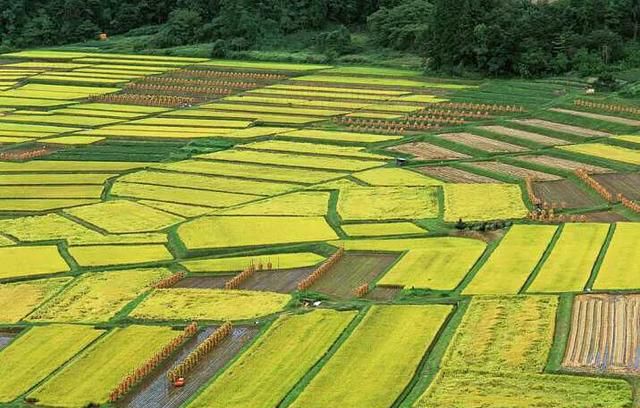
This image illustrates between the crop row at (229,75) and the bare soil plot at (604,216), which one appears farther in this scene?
the crop row at (229,75)

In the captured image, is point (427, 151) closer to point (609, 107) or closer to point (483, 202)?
point (483, 202)

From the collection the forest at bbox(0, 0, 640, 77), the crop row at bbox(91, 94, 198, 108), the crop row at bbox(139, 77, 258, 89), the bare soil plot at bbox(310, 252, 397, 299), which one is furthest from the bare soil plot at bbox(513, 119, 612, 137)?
the bare soil plot at bbox(310, 252, 397, 299)

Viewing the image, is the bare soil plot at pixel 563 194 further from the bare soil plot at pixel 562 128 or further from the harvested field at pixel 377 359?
the harvested field at pixel 377 359

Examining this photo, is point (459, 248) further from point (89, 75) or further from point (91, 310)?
point (89, 75)

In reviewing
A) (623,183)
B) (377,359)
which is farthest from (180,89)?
(377,359)

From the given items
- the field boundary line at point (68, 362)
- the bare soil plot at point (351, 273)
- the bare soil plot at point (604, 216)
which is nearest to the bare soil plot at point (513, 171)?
the bare soil plot at point (604, 216)

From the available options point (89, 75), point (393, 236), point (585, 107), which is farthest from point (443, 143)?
point (89, 75)

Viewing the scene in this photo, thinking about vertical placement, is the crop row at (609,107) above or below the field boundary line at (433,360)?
above
